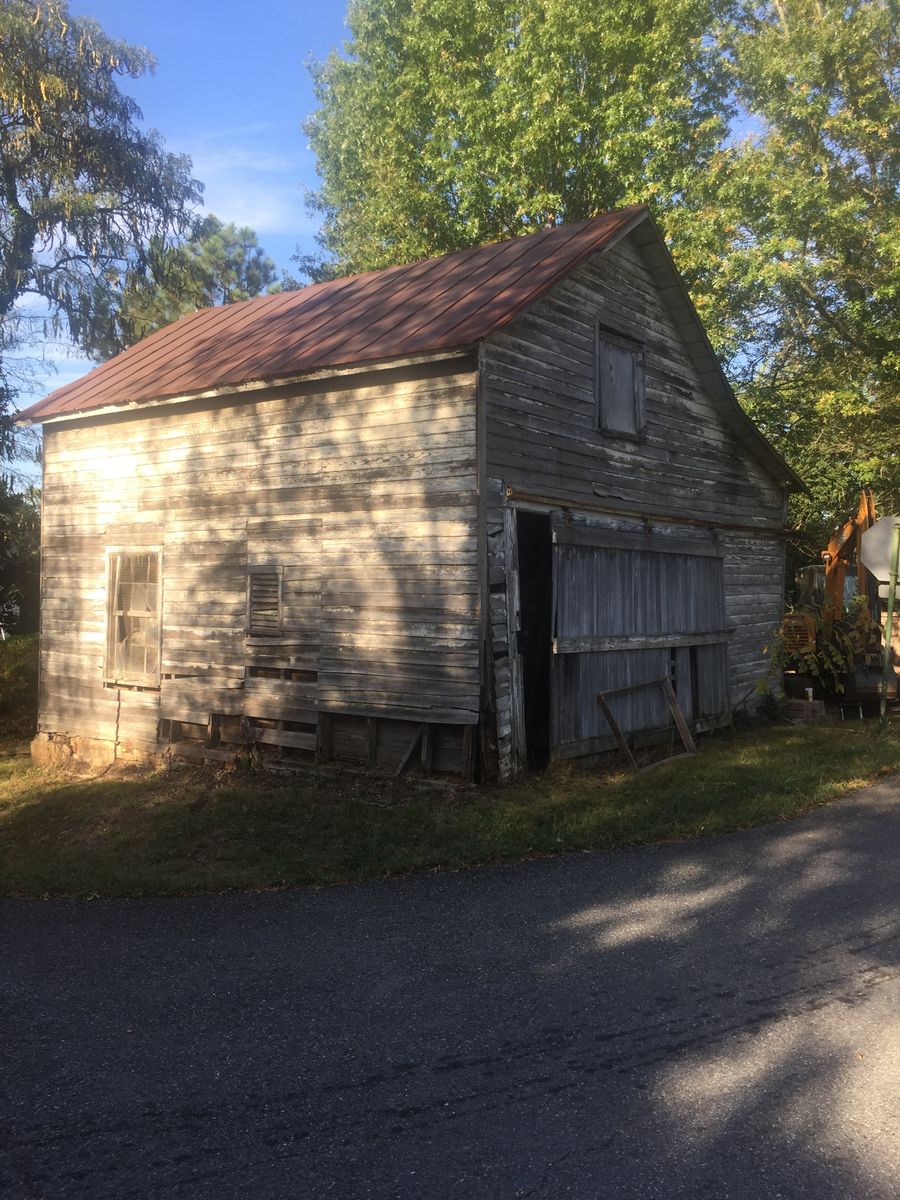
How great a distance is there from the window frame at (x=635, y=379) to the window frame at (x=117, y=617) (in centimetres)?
600

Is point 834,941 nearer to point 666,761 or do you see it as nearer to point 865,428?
point 666,761

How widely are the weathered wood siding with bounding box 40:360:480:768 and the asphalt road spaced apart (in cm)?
360

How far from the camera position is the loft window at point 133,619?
12336mm

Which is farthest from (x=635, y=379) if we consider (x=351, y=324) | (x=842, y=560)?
(x=842, y=560)

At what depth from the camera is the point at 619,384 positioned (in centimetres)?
1224

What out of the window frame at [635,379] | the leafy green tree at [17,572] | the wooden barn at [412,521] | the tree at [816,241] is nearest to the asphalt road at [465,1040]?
the wooden barn at [412,521]

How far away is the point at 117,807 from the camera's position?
32.3 feet

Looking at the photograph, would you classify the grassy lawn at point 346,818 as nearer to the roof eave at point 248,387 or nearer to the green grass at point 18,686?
the green grass at point 18,686

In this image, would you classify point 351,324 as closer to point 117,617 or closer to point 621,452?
point 621,452

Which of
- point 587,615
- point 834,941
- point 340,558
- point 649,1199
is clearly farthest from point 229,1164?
point 587,615

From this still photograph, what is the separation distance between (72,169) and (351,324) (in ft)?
50.0

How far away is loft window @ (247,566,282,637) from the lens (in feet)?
36.2

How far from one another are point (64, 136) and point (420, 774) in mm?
19795

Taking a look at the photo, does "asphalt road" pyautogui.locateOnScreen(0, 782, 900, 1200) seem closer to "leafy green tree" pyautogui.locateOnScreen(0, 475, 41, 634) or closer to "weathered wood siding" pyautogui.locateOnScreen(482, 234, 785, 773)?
"weathered wood siding" pyautogui.locateOnScreen(482, 234, 785, 773)
